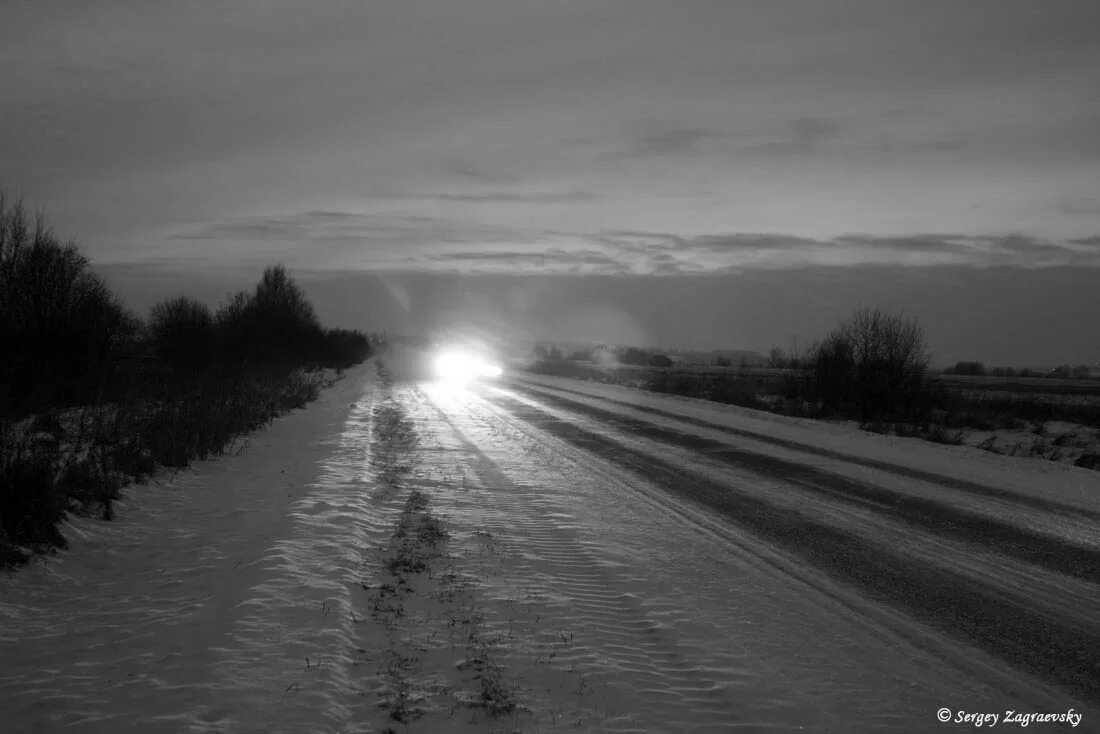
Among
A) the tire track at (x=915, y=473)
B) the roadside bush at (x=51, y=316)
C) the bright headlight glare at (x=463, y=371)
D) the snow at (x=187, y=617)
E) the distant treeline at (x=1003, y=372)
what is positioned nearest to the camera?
the snow at (x=187, y=617)

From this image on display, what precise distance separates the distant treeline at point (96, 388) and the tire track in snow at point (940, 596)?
24.4ft

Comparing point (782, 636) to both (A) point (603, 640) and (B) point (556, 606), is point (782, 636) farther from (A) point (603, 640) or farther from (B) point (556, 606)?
(B) point (556, 606)

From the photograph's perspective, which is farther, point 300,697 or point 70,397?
point 70,397

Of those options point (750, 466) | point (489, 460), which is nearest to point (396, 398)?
point (489, 460)

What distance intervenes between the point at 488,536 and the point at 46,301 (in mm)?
26674

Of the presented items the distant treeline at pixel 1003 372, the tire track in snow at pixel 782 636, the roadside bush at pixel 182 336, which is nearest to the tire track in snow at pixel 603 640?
the tire track in snow at pixel 782 636

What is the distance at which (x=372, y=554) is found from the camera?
7473 millimetres

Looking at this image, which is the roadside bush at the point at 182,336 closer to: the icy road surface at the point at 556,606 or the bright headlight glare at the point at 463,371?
the bright headlight glare at the point at 463,371

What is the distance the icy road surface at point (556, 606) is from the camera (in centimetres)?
436

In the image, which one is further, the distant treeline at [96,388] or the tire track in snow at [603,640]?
the distant treeline at [96,388]

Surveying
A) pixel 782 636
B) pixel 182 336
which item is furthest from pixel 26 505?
pixel 182 336

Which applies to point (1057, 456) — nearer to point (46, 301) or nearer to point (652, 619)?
point (652, 619)

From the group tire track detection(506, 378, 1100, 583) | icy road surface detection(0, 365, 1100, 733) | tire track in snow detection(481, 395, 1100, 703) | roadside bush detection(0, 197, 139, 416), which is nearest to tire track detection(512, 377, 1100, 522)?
icy road surface detection(0, 365, 1100, 733)

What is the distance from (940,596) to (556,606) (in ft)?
10.7
